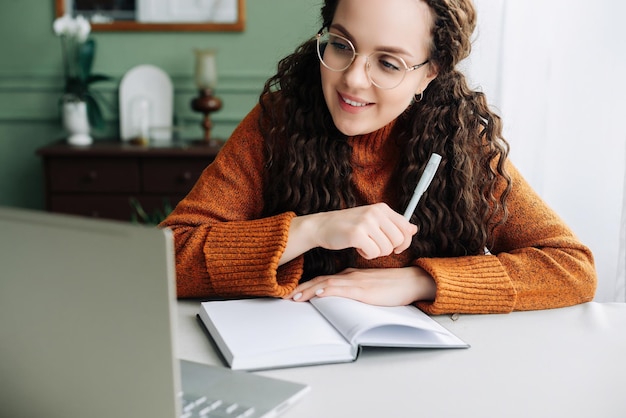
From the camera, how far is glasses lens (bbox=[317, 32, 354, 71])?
1.24 metres

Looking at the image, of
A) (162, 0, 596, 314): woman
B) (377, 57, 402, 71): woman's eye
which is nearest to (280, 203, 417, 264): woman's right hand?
(162, 0, 596, 314): woman

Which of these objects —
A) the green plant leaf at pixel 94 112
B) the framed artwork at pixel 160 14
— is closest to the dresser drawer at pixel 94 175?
the green plant leaf at pixel 94 112

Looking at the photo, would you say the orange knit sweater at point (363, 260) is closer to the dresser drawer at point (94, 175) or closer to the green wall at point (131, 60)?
the dresser drawer at point (94, 175)

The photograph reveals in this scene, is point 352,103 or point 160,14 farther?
point 160,14

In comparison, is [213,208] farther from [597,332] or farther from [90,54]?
[90,54]

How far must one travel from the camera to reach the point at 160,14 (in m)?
3.28

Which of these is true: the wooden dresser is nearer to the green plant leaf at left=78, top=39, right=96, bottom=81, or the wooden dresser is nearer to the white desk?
the green plant leaf at left=78, top=39, right=96, bottom=81

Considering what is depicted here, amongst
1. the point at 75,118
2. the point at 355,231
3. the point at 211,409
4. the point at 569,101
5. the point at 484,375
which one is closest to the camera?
the point at 211,409

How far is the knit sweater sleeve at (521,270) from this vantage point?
1.18 metres

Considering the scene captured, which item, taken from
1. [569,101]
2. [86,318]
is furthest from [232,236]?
[569,101]

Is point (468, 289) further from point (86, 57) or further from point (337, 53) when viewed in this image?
point (86, 57)

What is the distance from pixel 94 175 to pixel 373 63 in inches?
80.4

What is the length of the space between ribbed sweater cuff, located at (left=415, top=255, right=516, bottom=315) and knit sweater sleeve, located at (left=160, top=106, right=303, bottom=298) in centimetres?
23

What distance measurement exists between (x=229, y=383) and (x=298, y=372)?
12 centimetres
